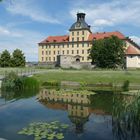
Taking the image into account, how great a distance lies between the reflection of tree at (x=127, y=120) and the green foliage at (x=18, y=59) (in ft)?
275

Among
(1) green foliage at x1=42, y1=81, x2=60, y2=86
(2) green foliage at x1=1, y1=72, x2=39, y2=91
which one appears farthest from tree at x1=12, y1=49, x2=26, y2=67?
(2) green foliage at x1=1, y1=72, x2=39, y2=91

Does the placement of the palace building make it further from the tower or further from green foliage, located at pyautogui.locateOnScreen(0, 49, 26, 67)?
green foliage, located at pyautogui.locateOnScreen(0, 49, 26, 67)

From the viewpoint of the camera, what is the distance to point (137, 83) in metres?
41.1

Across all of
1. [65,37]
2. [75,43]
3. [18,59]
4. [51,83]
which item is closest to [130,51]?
[75,43]

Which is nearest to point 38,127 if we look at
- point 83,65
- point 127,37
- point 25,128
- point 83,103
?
point 25,128

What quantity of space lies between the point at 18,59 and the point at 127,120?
281 ft

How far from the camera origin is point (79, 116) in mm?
19406

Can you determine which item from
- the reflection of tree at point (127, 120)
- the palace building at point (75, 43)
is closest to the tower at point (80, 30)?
the palace building at point (75, 43)

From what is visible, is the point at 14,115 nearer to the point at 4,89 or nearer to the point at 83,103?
the point at 83,103

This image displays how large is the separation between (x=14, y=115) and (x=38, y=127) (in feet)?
14.7

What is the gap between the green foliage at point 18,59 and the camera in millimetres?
96900

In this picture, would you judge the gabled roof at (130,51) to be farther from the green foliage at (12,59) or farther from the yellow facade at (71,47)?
the green foliage at (12,59)

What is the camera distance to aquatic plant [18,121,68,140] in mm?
13609

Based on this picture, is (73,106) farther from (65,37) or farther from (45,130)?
(65,37)
